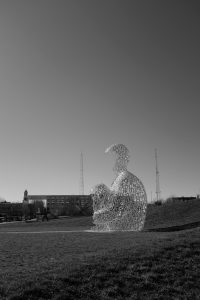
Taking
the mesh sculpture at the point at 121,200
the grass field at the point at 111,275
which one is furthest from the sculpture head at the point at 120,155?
the grass field at the point at 111,275

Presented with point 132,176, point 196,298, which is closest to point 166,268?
point 196,298

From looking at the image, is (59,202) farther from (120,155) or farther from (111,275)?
(111,275)

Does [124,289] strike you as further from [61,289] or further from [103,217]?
[103,217]

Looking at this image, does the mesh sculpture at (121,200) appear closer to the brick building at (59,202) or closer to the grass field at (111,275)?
the grass field at (111,275)

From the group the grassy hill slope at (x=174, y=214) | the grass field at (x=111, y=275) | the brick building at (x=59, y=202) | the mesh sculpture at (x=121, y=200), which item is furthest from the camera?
the brick building at (x=59, y=202)

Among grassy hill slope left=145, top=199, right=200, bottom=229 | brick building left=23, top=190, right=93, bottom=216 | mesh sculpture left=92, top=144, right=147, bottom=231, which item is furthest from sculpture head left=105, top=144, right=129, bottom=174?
brick building left=23, top=190, right=93, bottom=216

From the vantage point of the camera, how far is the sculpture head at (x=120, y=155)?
2477 cm

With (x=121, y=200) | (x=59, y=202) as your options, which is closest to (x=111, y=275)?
(x=121, y=200)

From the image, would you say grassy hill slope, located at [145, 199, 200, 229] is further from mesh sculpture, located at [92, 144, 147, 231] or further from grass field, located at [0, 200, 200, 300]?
grass field, located at [0, 200, 200, 300]

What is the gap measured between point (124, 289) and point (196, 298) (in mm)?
1357

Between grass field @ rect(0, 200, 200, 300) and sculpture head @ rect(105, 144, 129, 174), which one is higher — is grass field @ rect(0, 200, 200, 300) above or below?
below

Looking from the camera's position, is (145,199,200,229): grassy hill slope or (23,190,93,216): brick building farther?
(23,190,93,216): brick building

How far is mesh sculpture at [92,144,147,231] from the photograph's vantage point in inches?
934

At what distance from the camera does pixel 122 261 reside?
1004 centimetres
